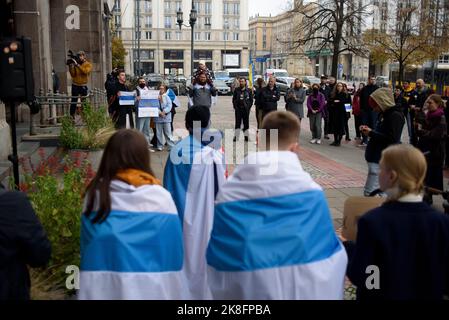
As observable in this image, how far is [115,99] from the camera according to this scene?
1434 centimetres

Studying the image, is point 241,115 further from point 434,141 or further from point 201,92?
point 434,141

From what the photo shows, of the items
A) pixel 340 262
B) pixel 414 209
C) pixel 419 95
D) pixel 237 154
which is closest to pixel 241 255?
pixel 340 262

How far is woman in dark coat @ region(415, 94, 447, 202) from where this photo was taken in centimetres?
788

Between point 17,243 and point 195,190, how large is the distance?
1826mm

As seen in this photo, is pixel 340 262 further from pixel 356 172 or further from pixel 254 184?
pixel 356 172

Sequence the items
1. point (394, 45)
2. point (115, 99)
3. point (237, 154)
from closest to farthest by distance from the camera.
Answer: point (237, 154) < point (115, 99) < point (394, 45)

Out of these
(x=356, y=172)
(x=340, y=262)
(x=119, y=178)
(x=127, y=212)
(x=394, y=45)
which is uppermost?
(x=394, y=45)

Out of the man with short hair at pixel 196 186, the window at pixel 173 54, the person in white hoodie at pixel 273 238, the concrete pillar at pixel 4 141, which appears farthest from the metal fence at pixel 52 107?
the window at pixel 173 54

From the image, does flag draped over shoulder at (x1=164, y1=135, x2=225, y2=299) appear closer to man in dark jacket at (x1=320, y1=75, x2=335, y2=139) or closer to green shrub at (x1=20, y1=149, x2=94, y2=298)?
green shrub at (x1=20, y1=149, x2=94, y2=298)

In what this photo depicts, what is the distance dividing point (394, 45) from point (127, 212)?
36.3 metres

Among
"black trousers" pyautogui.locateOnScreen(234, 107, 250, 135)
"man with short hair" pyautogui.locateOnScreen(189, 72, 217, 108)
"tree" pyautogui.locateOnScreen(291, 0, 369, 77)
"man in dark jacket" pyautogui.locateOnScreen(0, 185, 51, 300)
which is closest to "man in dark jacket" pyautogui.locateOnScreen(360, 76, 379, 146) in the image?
"black trousers" pyautogui.locateOnScreen(234, 107, 250, 135)

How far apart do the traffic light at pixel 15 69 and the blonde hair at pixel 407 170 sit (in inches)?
202

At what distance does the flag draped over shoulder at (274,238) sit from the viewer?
2.83 m

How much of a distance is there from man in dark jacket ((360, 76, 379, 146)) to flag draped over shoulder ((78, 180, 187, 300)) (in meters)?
11.8
